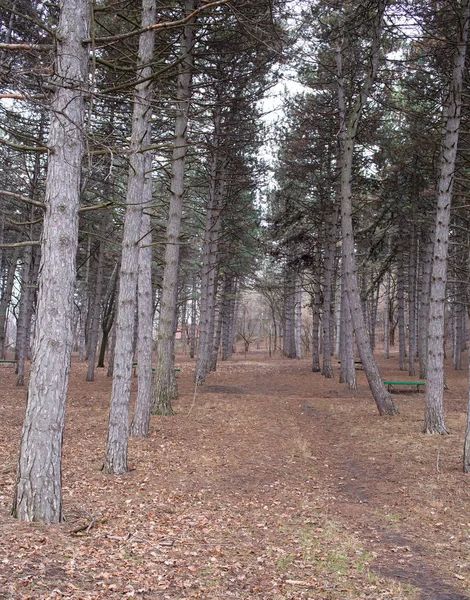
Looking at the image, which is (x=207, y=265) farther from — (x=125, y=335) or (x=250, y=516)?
(x=250, y=516)

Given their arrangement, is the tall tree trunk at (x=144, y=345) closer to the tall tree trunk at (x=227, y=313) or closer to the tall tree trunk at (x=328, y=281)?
the tall tree trunk at (x=328, y=281)

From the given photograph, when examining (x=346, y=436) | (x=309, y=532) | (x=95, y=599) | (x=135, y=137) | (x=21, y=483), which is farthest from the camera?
(x=346, y=436)

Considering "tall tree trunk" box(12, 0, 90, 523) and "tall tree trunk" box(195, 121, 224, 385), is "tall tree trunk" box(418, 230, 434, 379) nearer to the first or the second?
"tall tree trunk" box(195, 121, 224, 385)

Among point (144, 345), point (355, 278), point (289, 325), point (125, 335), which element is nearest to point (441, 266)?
Result: point (355, 278)

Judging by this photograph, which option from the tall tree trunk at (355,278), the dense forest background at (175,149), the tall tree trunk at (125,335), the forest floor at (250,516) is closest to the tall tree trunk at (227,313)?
the dense forest background at (175,149)

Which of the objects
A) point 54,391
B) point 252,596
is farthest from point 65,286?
point 252,596

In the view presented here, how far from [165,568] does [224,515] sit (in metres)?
1.60

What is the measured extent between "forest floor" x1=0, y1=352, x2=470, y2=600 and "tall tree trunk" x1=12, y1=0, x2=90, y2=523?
0.35 meters

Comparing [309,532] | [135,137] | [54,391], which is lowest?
[309,532]

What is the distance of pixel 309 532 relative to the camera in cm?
545

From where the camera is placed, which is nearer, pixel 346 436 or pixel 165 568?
pixel 165 568

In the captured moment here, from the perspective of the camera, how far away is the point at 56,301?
4.76 metres

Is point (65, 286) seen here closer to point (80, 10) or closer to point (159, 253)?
point (80, 10)

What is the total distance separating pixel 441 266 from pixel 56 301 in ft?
25.5
